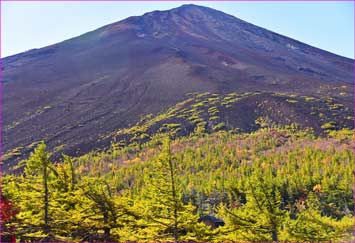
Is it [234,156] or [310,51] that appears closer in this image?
[234,156]

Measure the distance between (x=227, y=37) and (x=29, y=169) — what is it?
18951 cm

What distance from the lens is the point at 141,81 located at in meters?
128

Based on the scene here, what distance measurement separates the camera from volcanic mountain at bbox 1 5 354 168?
Answer: 321 ft

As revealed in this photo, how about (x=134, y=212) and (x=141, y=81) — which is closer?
(x=134, y=212)

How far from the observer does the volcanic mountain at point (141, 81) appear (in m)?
97.9

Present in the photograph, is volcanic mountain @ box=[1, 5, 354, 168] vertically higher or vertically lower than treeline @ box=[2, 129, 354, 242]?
higher

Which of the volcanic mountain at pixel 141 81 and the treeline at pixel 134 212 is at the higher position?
the volcanic mountain at pixel 141 81

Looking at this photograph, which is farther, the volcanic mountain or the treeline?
the volcanic mountain

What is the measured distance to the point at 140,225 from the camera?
35.1 ft

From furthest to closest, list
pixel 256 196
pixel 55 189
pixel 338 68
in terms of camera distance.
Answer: pixel 338 68 < pixel 256 196 < pixel 55 189

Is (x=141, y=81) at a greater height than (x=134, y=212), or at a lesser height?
greater

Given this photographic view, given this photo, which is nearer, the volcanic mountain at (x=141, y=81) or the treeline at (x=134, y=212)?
the treeline at (x=134, y=212)

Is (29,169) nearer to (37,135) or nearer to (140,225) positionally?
(140,225)

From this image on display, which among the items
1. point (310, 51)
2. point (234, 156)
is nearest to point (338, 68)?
point (310, 51)
